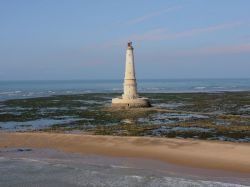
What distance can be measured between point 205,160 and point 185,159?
2.25 feet

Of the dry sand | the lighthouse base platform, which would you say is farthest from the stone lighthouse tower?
the dry sand

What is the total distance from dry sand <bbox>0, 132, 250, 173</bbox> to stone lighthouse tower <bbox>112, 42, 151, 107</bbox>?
17.0 m

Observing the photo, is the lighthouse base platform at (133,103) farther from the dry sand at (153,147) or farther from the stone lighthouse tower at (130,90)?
the dry sand at (153,147)

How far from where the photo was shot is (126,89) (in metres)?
38.1

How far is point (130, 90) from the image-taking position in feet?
125

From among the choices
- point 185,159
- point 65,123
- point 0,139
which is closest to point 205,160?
point 185,159

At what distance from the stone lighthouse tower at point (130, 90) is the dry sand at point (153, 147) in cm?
1695

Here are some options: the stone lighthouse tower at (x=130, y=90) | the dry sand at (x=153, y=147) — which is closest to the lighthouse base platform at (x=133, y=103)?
the stone lighthouse tower at (x=130, y=90)

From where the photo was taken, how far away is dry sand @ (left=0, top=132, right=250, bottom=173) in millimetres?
14533

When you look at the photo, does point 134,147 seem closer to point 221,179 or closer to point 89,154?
point 89,154

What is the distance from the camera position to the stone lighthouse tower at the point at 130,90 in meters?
37.1

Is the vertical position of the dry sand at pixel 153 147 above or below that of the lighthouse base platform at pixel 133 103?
below

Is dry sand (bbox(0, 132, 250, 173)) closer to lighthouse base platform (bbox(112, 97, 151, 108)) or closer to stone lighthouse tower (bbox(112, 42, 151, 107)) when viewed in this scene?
lighthouse base platform (bbox(112, 97, 151, 108))

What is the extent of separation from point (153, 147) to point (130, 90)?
68.9 feet
